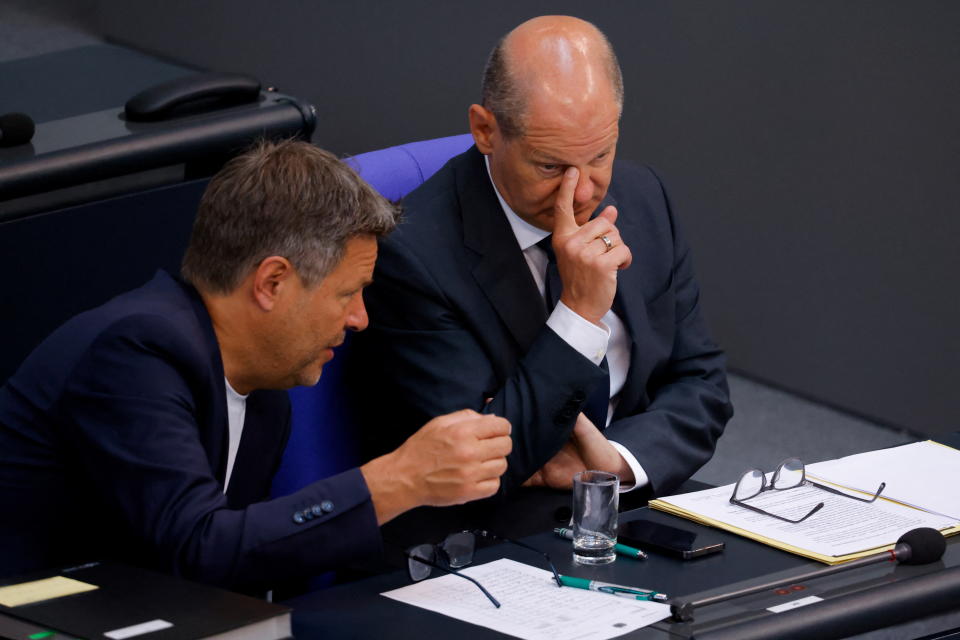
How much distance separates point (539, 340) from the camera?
79.6 inches

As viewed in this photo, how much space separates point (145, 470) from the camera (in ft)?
5.32

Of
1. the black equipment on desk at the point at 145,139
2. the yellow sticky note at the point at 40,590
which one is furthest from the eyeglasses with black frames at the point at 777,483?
the black equipment on desk at the point at 145,139

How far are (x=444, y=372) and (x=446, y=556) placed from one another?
0.43m

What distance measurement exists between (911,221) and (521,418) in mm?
2037

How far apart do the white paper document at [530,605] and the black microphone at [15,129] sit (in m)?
1.66

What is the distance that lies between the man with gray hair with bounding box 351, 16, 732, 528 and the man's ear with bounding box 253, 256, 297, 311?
367 millimetres

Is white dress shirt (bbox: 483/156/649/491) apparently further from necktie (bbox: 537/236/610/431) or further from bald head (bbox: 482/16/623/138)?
bald head (bbox: 482/16/623/138)

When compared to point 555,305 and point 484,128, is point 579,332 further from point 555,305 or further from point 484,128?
point 484,128

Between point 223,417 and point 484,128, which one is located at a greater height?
point 484,128

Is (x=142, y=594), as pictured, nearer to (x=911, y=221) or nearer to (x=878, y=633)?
(x=878, y=633)

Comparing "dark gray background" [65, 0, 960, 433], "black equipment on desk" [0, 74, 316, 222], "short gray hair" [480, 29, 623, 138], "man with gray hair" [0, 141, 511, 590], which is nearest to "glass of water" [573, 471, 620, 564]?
"man with gray hair" [0, 141, 511, 590]

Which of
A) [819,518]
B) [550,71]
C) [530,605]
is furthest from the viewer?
[550,71]

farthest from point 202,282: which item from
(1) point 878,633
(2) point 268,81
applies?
(2) point 268,81

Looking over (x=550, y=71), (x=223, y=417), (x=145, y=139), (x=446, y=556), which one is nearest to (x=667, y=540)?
(x=446, y=556)
